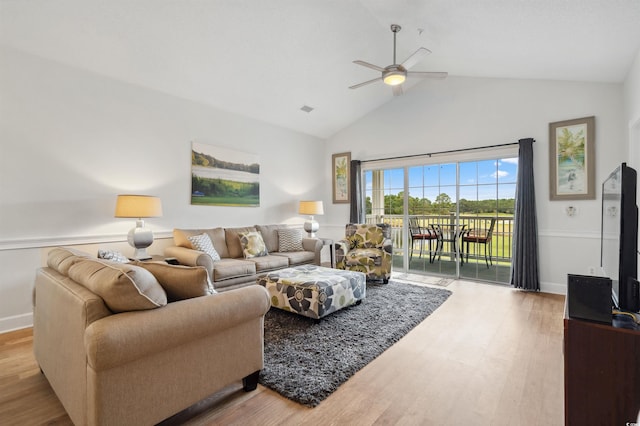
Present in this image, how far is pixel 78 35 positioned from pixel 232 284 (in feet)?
9.74

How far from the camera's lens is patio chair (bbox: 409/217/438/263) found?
5.32 m

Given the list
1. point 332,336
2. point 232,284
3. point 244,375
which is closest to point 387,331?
point 332,336

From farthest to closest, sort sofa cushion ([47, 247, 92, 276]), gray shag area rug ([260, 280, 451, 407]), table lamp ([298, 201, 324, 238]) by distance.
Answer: table lamp ([298, 201, 324, 238]), gray shag area rug ([260, 280, 451, 407]), sofa cushion ([47, 247, 92, 276])

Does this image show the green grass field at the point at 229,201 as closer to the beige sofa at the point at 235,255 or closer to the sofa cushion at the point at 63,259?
the beige sofa at the point at 235,255

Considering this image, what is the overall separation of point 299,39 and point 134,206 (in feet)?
8.93

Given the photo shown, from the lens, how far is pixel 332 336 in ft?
8.77

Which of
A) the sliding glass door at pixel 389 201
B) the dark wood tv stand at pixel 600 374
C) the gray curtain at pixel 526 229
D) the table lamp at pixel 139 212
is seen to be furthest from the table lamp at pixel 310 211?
the dark wood tv stand at pixel 600 374

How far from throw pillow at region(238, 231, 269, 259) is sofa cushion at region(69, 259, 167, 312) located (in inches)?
107

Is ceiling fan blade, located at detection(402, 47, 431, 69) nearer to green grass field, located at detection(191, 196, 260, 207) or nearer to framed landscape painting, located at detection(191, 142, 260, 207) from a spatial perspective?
framed landscape painting, located at detection(191, 142, 260, 207)

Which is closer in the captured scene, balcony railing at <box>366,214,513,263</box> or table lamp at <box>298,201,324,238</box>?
balcony railing at <box>366,214,513,263</box>

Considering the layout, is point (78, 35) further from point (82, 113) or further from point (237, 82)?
point (237, 82)

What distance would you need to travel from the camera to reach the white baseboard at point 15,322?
2877 mm

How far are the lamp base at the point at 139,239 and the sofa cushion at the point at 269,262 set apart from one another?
4.16ft

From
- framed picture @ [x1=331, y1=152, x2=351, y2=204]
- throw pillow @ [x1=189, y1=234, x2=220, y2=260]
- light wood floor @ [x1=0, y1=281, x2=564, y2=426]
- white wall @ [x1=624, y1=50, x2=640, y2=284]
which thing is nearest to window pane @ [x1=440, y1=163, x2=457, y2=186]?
framed picture @ [x1=331, y1=152, x2=351, y2=204]
